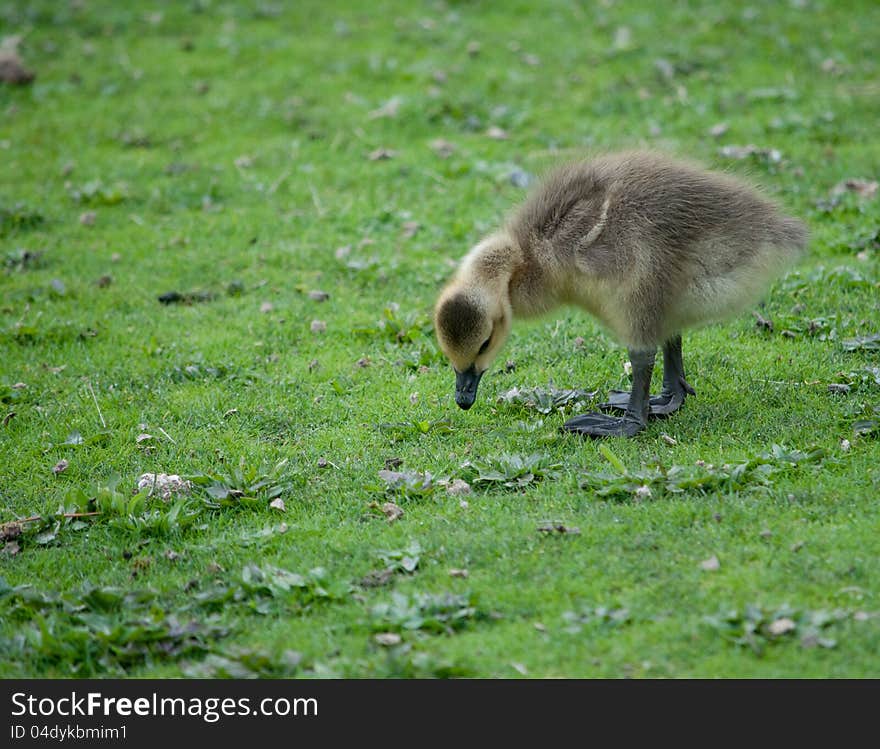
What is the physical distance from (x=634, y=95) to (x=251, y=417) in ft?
22.6

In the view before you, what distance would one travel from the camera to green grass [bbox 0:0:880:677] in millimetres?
5094

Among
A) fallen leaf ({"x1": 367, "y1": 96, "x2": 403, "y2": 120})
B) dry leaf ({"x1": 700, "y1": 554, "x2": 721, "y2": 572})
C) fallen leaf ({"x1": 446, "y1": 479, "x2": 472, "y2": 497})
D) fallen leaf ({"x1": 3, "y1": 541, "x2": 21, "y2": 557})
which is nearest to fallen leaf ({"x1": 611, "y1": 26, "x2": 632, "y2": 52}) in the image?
fallen leaf ({"x1": 367, "y1": 96, "x2": 403, "y2": 120})

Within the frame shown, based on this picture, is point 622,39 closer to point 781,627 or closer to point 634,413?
point 634,413

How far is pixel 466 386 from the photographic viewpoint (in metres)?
6.72

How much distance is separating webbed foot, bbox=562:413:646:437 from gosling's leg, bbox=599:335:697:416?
0.26 m

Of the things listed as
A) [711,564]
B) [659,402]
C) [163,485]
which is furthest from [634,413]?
[163,485]

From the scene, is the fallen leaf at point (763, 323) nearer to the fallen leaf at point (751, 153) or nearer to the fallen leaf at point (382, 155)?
the fallen leaf at point (751, 153)

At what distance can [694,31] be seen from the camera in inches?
547

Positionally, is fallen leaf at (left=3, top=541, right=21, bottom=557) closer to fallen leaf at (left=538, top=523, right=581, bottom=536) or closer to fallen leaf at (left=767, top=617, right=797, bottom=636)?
fallen leaf at (left=538, top=523, right=581, bottom=536)

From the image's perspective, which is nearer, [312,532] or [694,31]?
[312,532]

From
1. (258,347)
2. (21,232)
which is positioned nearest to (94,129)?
(21,232)

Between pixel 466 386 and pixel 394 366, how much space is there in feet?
4.69
